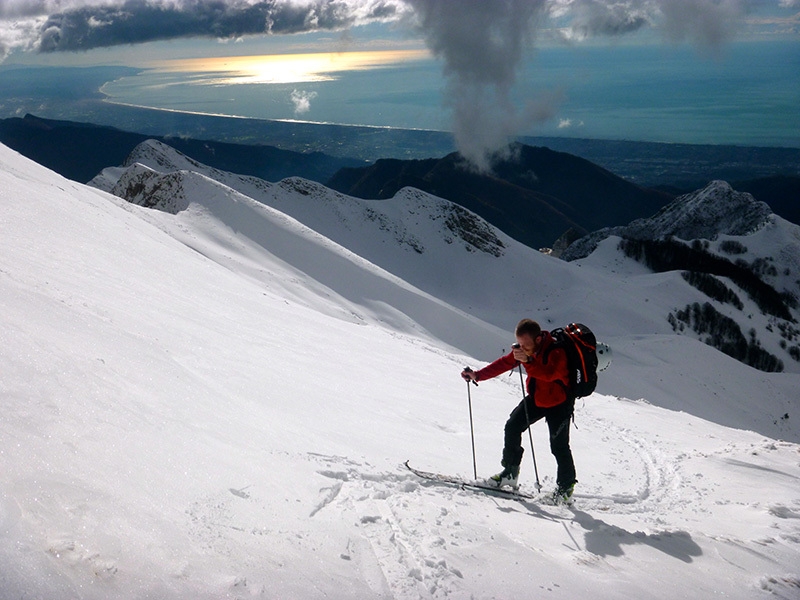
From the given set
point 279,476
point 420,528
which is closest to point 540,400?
point 420,528

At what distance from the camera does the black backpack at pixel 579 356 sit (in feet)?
21.0

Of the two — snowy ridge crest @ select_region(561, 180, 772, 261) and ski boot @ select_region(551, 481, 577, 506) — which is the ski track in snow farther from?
snowy ridge crest @ select_region(561, 180, 772, 261)

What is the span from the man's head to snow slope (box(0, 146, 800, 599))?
1.78 metres

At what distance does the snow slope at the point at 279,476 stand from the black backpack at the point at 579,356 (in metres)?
1.49

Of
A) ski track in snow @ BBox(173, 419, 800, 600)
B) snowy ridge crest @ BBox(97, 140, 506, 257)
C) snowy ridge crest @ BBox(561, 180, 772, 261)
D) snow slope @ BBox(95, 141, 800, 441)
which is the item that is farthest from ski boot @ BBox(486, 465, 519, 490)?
snowy ridge crest @ BBox(561, 180, 772, 261)

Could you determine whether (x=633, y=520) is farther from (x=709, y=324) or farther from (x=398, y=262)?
(x=709, y=324)

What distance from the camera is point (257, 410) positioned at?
7.11 meters

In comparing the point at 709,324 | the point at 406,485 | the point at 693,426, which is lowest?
the point at 709,324

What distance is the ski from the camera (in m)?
6.41

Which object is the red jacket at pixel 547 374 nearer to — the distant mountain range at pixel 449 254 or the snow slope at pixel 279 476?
the snow slope at pixel 279 476

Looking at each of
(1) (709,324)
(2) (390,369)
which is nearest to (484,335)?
(2) (390,369)

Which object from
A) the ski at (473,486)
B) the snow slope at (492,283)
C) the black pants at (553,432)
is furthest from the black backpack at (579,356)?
the snow slope at (492,283)

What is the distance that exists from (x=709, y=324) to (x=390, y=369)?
64.0 m

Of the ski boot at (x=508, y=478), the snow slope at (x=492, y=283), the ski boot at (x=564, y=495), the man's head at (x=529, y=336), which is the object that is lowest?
→ the snow slope at (x=492, y=283)
